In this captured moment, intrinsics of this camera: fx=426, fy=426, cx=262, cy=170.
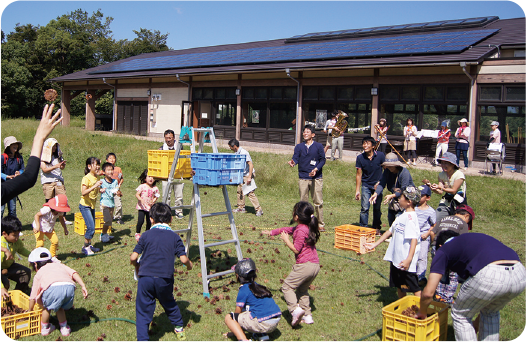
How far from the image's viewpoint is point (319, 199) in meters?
9.86

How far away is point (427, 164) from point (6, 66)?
141 feet

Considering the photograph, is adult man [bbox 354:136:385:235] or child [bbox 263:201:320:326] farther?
adult man [bbox 354:136:385:235]

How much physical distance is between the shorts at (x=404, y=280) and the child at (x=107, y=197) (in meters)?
5.70

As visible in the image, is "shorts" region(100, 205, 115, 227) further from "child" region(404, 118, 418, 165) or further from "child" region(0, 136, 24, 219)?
"child" region(404, 118, 418, 165)

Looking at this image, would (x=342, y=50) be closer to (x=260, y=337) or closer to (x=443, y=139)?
(x=443, y=139)

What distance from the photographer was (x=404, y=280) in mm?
5480

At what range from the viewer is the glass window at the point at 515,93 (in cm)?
1705

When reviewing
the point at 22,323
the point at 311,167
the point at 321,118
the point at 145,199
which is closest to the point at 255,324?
the point at 22,323

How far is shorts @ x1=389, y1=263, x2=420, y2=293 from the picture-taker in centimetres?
541

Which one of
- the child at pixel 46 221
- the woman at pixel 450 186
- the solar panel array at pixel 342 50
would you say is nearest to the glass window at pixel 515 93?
the solar panel array at pixel 342 50

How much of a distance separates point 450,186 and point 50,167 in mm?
7892

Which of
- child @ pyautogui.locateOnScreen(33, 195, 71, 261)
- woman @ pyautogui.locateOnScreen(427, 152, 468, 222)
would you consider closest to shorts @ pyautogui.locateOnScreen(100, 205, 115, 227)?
child @ pyautogui.locateOnScreen(33, 195, 71, 261)

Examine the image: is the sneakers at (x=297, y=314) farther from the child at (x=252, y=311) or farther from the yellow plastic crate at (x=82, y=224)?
the yellow plastic crate at (x=82, y=224)

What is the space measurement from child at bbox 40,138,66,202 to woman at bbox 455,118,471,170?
46.0ft
